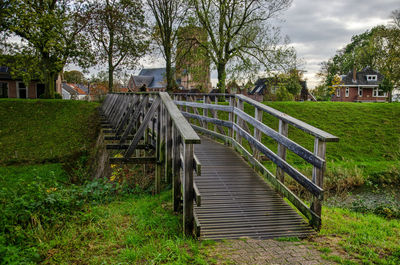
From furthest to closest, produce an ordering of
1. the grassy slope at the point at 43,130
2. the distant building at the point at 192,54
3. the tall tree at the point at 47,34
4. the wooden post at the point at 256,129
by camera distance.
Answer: the distant building at the point at 192,54 → the tall tree at the point at 47,34 → the grassy slope at the point at 43,130 → the wooden post at the point at 256,129

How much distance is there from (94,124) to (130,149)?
15454 mm

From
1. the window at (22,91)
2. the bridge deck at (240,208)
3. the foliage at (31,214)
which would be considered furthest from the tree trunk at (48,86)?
the bridge deck at (240,208)

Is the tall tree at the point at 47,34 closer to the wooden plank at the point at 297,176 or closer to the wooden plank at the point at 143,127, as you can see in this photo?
the wooden plank at the point at 143,127

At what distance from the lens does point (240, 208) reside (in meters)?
4.66

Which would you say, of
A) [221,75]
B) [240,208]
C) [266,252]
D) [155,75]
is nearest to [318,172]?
[240,208]

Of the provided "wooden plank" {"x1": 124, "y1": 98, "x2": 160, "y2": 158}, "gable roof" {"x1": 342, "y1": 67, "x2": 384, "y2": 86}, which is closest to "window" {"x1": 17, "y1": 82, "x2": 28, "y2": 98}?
"wooden plank" {"x1": 124, "y1": 98, "x2": 160, "y2": 158}

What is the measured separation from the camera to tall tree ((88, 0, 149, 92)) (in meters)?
27.6

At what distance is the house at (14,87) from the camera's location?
32.1m

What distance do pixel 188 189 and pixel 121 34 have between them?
27.2 meters

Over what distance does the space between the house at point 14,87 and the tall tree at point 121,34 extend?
34.5 ft

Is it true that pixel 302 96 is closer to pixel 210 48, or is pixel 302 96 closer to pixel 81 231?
pixel 210 48

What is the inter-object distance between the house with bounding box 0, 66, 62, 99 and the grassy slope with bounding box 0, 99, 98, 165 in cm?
1121

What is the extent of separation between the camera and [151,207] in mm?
5145

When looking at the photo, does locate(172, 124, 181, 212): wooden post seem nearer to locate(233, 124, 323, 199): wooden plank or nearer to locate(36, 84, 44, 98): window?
locate(233, 124, 323, 199): wooden plank
